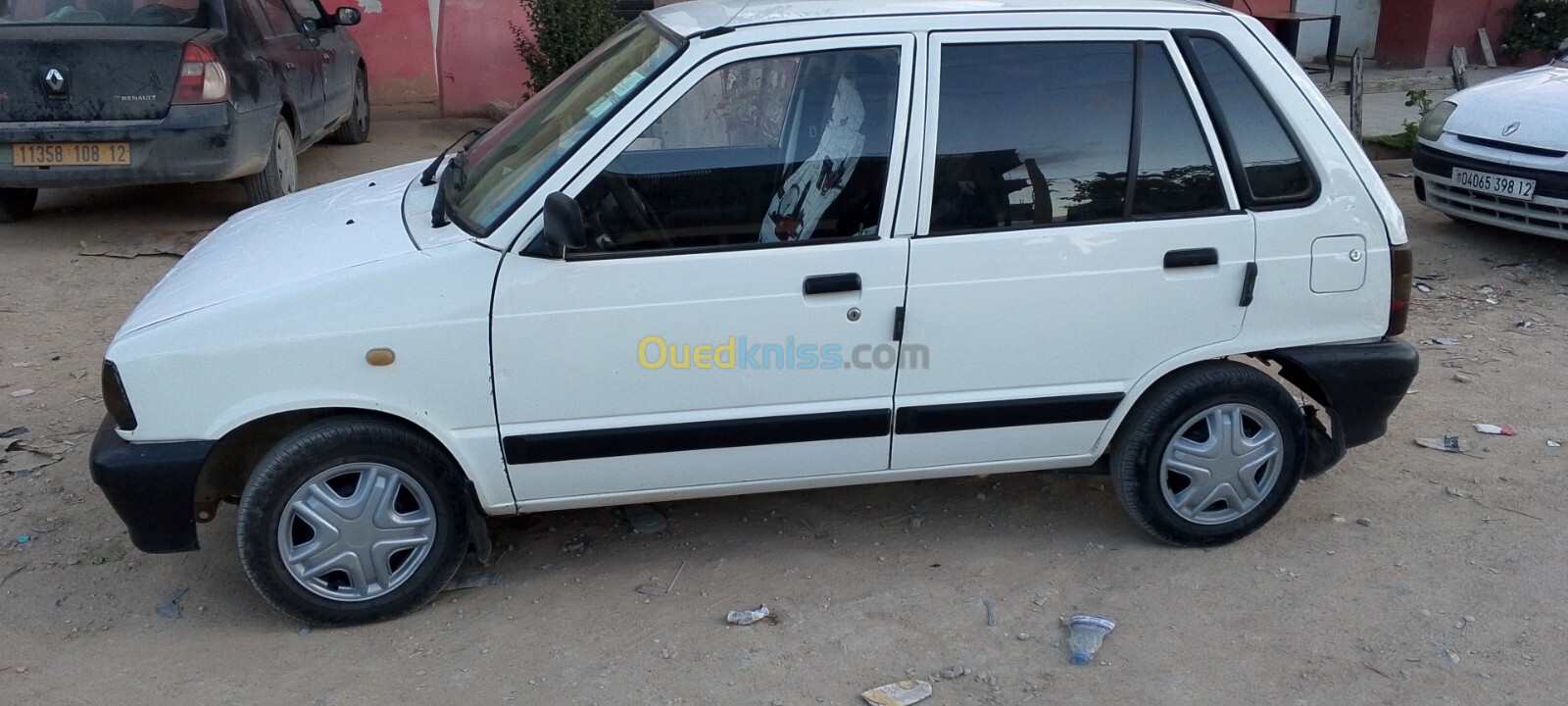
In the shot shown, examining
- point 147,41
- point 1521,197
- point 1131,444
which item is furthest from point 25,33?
point 1521,197

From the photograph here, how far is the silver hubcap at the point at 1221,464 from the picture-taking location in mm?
3836

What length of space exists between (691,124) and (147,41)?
14.7ft

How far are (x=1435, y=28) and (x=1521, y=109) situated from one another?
23.1 feet

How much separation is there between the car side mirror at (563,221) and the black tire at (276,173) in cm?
456

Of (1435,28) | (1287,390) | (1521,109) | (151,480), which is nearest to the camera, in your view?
(151,480)

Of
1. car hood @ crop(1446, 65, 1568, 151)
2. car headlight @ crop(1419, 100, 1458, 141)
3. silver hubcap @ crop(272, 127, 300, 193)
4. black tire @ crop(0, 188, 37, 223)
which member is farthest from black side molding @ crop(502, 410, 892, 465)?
black tire @ crop(0, 188, 37, 223)

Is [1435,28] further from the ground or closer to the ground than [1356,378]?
further from the ground

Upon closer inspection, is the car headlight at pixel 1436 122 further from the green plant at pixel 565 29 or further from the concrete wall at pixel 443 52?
the concrete wall at pixel 443 52

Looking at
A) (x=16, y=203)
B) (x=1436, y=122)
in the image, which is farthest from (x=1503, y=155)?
(x=16, y=203)

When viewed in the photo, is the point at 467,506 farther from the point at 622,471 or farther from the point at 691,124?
the point at 691,124

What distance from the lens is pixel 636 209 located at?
3361mm

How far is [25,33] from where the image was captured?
641 cm

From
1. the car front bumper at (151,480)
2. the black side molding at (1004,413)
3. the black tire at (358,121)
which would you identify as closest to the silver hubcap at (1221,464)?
the black side molding at (1004,413)

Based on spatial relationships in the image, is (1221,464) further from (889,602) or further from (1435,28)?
(1435,28)
